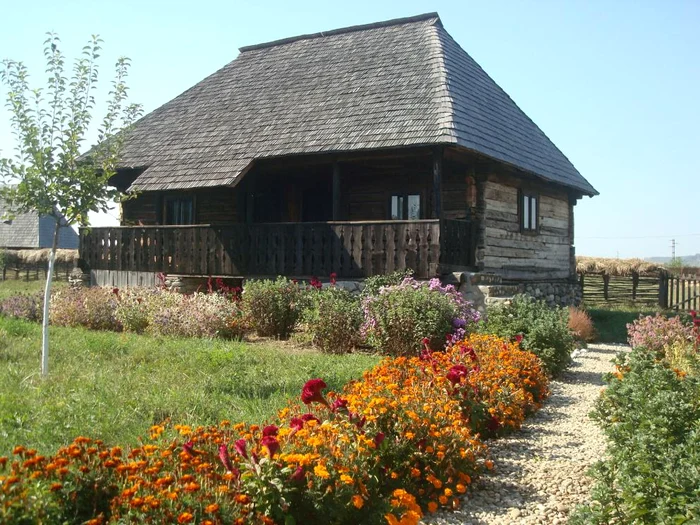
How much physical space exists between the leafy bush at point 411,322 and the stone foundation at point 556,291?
615 centimetres

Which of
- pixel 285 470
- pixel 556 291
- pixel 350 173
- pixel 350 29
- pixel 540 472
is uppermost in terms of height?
pixel 350 29

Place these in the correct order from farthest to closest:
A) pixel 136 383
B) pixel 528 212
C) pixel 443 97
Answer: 1. pixel 528 212
2. pixel 443 97
3. pixel 136 383

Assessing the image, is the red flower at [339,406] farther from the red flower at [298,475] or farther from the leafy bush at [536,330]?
the leafy bush at [536,330]

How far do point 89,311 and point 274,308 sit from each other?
3.70m

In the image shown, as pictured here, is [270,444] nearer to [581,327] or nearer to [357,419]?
[357,419]

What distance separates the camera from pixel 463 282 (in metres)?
13.3

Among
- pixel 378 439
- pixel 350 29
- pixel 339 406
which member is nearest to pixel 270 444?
pixel 378 439

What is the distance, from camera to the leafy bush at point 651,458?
378cm

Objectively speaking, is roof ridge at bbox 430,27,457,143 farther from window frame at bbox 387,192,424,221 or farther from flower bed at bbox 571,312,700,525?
flower bed at bbox 571,312,700,525

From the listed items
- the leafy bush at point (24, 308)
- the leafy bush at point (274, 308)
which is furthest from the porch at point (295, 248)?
the leafy bush at point (24, 308)

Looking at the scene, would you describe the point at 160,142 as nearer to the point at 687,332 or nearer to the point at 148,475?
the point at 687,332

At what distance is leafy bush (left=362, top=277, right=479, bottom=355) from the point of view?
1030 centimetres

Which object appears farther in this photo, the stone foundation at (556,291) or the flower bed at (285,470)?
the stone foundation at (556,291)

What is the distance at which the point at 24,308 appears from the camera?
47.6ft
